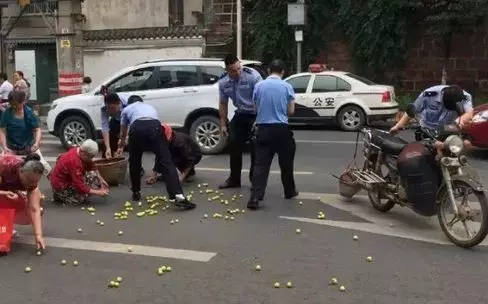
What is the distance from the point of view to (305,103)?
53.0 ft

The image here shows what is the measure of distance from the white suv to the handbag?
6269 millimetres

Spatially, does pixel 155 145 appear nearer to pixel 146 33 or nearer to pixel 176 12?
pixel 146 33

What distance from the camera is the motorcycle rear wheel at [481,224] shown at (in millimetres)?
5781

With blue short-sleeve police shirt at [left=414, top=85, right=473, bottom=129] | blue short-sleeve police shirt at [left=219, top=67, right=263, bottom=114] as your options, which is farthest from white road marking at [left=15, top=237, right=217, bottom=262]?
blue short-sleeve police shirt at [left=219, top=67, right=263, bottom=114]

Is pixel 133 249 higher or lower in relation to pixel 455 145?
lower

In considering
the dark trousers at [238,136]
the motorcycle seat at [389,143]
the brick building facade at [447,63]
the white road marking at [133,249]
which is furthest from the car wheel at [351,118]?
the white road marking at [133,249]

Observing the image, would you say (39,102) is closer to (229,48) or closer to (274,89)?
(229,48)

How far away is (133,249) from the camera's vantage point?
20.2 feet

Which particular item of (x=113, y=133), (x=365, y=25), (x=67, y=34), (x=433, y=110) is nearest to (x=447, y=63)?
(x=365, y=25)

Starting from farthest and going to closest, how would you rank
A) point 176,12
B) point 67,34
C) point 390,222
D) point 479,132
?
point 176,12 → point 67,34 → point 479,132 → point 390,222

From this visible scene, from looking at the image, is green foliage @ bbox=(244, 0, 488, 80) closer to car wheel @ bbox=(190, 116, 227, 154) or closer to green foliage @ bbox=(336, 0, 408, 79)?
green foliage @ bbox=(336, 0, 408, 79)

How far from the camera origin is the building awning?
22.2 m

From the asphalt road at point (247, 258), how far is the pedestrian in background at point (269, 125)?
1.20 feet

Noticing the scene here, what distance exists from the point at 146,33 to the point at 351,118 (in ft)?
30.8
